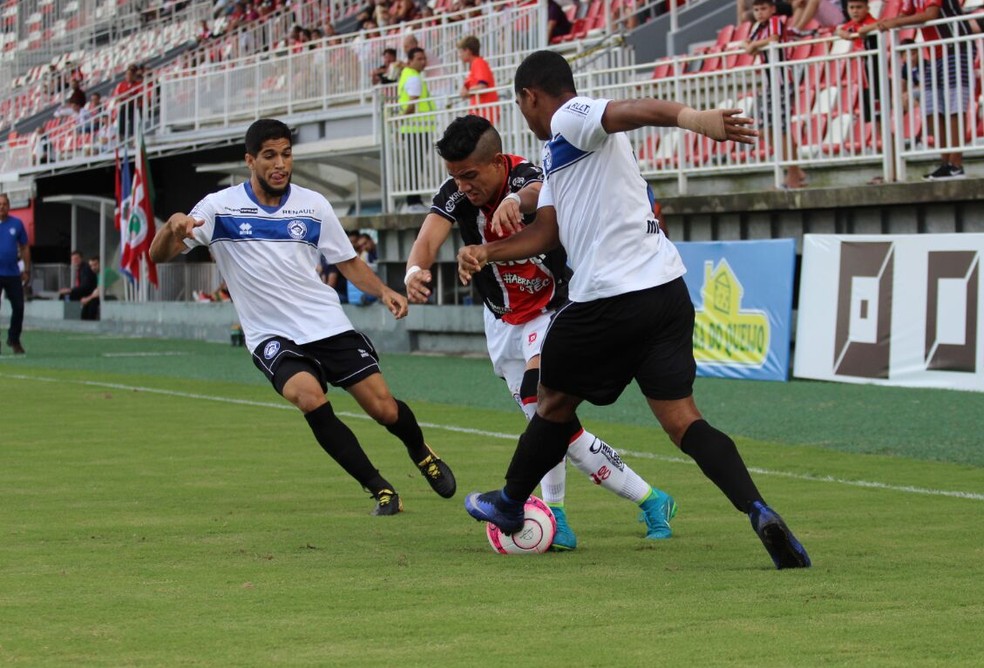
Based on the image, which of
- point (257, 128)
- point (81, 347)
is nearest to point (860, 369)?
point (257, 128)

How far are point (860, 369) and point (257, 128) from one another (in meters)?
8.38

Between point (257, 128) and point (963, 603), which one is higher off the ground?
point (257, 128)

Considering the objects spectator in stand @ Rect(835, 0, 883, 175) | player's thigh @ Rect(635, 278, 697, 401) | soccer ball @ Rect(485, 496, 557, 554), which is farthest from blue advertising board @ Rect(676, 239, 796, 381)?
player's thigh @ Rect(635, 278, 697, 401)

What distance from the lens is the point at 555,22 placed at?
2566 cm

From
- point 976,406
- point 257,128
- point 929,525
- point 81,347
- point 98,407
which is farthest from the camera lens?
point 81,347

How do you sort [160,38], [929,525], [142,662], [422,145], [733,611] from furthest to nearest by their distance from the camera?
[160,38]
[422,145]
[929,525]
[733,611]
[142,662]

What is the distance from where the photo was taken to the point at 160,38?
147ft

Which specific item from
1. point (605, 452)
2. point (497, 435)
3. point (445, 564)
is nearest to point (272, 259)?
point (605, 452)

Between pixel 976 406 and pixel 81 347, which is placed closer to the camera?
pixel 976 406

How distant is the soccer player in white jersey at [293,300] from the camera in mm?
8484

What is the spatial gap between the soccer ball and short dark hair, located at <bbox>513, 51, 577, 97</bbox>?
1820mm

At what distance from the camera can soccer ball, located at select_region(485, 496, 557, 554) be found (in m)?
7.06

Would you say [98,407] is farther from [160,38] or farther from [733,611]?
[160,38]

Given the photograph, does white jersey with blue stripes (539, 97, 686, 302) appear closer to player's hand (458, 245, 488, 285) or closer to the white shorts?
A: player's hand (458, 245, 488, 285)
